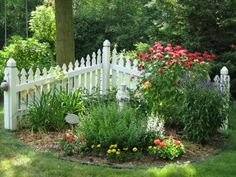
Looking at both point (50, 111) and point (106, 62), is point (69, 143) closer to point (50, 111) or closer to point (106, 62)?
point (50, 111)

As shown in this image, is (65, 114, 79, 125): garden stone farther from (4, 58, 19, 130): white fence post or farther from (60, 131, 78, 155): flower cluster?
(4, 58, 19, 130): white fence post

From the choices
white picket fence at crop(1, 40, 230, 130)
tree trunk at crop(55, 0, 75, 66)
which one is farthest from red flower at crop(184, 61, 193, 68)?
tree trunk at crop(55, 0, 75, 66)

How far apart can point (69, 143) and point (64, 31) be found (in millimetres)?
3571

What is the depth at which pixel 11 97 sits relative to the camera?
7.46m

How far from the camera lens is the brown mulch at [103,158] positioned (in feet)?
19.3

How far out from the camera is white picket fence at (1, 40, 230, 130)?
7.49m

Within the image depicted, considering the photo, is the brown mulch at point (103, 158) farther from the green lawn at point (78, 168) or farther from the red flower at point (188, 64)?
the red flower at point (188, 64)

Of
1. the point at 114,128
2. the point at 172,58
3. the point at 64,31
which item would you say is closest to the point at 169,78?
the point at 172,58

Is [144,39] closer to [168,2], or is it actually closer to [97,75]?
[168,2]

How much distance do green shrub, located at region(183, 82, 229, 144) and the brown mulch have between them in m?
0.19

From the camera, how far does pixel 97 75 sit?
9078mm

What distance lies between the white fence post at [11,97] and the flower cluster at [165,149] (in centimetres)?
254

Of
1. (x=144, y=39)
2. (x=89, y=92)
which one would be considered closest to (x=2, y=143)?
(x=89, y=92)

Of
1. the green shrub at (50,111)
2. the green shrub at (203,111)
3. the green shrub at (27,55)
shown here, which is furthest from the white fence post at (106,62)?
the green shrub at (203,111)
